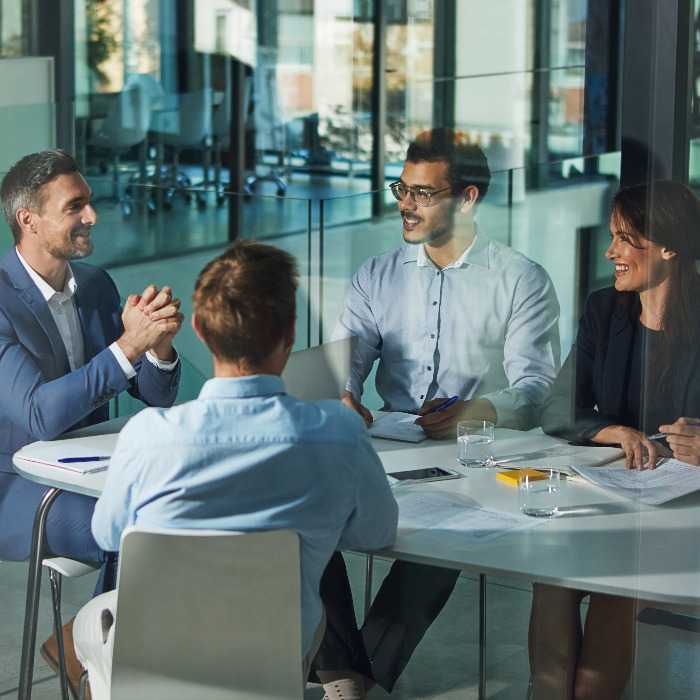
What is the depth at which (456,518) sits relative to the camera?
1.84 meters

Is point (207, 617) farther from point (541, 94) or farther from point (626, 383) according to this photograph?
point (541, 94)

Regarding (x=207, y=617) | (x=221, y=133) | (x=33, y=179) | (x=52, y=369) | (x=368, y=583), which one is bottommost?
(x=368, y=583)

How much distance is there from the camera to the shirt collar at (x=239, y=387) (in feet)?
5.20

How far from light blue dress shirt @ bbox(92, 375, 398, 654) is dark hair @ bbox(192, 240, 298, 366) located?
6 centimetres

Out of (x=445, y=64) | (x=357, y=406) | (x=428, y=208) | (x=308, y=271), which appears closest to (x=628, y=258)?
(x=357, y=406)

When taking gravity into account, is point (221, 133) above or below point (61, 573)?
above

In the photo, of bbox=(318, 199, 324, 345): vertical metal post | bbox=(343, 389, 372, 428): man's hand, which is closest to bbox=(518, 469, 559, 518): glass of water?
bbox=(343, 389, 372, 428): man's hand

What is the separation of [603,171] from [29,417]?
3888 millimetres

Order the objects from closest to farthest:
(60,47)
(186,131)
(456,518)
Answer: (456,518) < (60,47) < (186,131)

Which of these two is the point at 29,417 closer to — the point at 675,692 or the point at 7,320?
the point at 7,320

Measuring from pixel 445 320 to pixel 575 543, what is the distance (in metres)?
1.43

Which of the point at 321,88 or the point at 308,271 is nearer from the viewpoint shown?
the point at 308,271

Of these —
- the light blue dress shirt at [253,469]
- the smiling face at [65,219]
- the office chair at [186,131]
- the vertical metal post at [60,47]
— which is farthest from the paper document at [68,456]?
the office chair at [186,131]

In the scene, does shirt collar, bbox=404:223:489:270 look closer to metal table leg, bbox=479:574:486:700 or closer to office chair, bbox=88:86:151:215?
metal table leg, bbox=479:574:486:700
